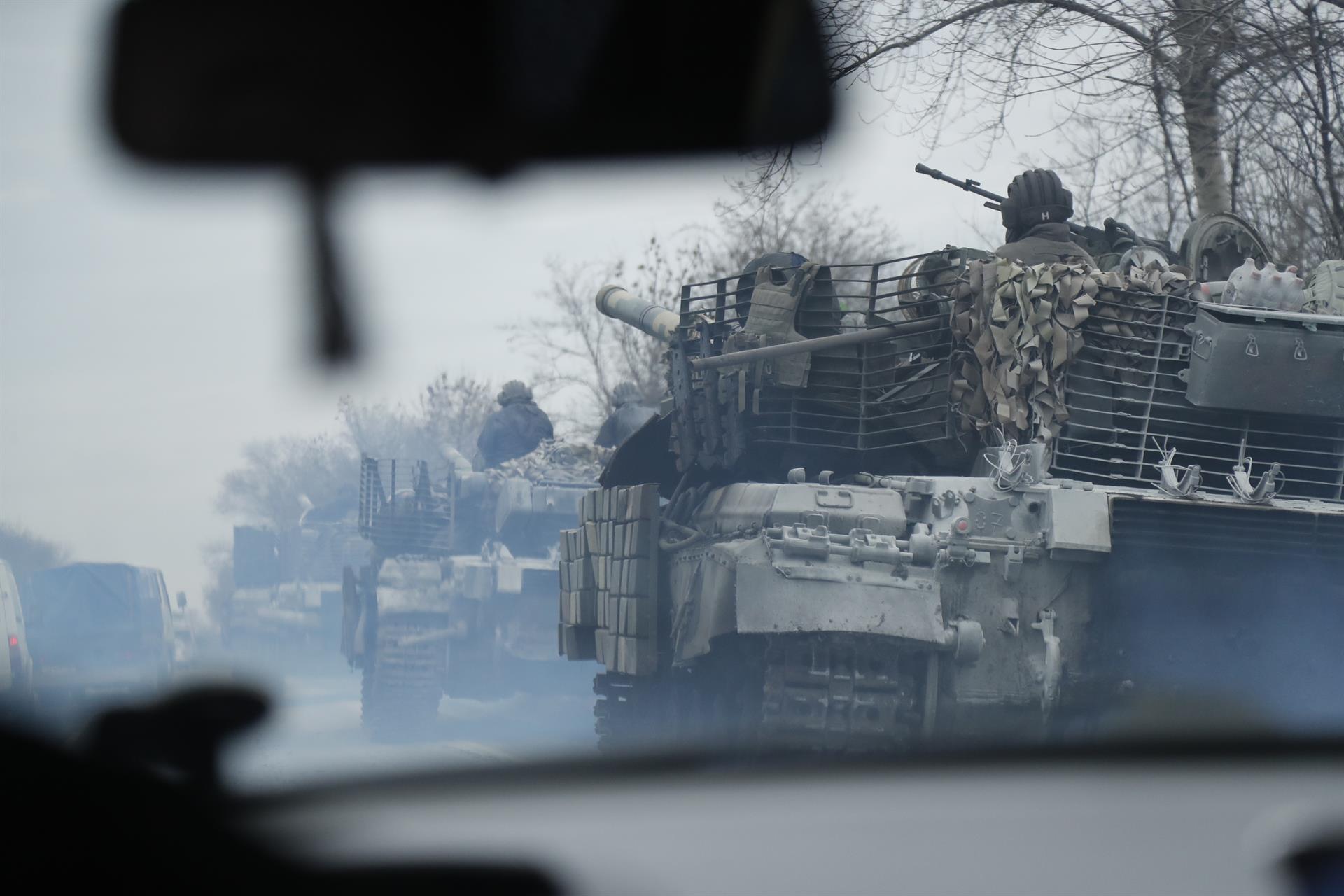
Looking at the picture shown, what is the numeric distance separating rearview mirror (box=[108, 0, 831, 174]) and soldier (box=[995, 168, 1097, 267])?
6.63 meters

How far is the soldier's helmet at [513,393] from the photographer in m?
19.6

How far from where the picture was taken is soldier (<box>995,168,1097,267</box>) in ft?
33.6

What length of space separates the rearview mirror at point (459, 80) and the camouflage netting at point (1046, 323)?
521cm

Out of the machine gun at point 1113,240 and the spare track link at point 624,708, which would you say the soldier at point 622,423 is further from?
the machine gun at point 1113,240

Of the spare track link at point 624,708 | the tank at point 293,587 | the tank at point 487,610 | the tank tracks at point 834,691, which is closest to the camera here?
the tank tracks at point 834,691

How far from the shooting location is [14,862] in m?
1.51

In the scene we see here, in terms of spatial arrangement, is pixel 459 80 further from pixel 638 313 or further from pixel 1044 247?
pixel 638 313

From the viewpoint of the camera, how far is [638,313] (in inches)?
500

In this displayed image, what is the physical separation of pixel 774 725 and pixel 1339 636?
305cm

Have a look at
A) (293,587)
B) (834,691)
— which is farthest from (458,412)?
(834,691)

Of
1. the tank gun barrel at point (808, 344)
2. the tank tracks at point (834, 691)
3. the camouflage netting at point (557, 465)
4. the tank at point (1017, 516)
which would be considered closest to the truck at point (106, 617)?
the camouflage netting at point (557, 465)

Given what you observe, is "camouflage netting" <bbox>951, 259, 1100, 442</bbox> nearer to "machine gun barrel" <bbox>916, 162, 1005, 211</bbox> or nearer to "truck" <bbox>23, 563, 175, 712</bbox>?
"machine gun barrel" <bbox>916, 162, 1005, 211</bbox>

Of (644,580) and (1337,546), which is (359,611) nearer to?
(644,580)

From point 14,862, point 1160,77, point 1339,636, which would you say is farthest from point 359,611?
point 14,862
